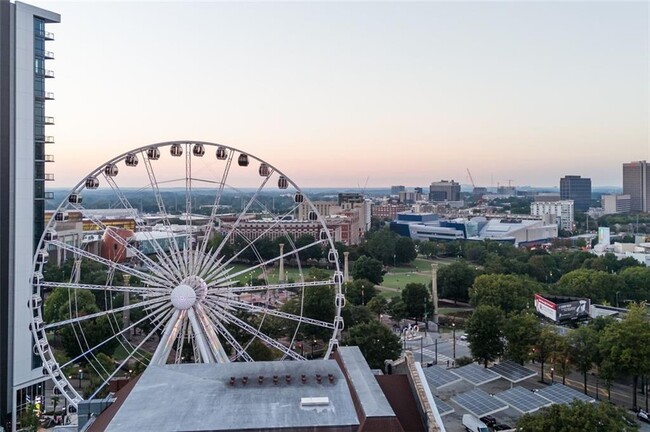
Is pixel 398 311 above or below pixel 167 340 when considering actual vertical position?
below

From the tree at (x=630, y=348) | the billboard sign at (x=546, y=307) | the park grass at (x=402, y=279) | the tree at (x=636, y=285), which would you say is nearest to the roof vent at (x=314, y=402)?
the tree at (x=630, y=348)

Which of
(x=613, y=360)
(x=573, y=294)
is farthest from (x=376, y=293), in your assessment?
(x=613, y=360)

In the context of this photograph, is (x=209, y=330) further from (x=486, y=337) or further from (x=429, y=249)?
(x=429, y=249)

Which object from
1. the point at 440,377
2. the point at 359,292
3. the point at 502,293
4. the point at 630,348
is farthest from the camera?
the point at 359,292

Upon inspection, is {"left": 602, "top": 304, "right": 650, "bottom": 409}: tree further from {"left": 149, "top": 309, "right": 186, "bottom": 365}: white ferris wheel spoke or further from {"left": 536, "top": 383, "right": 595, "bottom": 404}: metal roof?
{"left": 149, "top": 309, "right": 186, "bottom": 365}: white ferris wheel spoke

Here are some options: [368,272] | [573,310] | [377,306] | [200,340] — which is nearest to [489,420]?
[200,340]

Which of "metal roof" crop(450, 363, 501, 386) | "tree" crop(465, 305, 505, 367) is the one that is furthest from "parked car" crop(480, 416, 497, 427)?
"tree" crop(465, 305, 505, 367)
